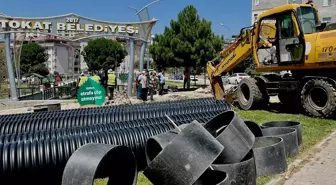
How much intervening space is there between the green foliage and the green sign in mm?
16973

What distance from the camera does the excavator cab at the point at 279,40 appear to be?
11289 mm

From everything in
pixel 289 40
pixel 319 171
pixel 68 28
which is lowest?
pixel 319 171

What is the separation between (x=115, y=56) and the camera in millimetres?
92438

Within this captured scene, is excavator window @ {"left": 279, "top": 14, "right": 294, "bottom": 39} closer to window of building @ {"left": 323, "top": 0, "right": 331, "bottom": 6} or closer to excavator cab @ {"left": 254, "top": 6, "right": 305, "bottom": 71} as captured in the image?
excavator cab @ {"left": 254, "top": 6, "right": 305, "bottom": 71}

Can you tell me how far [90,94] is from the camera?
13.6 m

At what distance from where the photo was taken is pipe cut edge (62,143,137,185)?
3.78 metres

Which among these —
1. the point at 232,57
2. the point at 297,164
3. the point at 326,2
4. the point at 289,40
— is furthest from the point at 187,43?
the point at 326,2

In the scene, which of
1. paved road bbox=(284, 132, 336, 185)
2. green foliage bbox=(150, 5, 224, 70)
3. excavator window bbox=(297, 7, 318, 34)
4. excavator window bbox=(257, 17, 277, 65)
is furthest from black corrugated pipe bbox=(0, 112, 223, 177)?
green foliage bbox=(150, 5, 224, 70)

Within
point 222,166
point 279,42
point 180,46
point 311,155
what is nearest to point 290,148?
point 311,155

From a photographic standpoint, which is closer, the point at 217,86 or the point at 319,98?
the point at 319,98

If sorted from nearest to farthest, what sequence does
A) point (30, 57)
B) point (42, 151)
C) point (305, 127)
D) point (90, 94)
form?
point (42, 151), point (305, 127), point (90, 94), point (30, 57)

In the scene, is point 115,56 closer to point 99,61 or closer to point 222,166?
point 99,61

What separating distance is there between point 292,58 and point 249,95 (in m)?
2.33

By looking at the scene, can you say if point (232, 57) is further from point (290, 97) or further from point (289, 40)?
point (289, 40)
